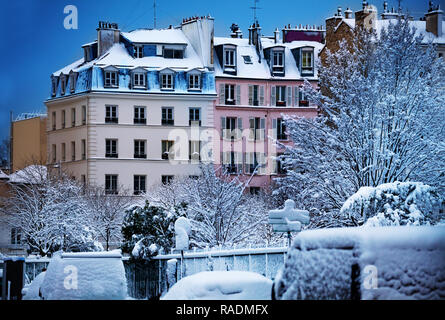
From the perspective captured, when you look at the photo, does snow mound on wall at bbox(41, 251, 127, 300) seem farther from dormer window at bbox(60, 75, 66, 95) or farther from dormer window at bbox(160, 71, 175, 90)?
dormer window at bbox(160, 71, 175, 90)

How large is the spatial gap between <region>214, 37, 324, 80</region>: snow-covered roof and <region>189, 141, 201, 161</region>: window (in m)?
4.87

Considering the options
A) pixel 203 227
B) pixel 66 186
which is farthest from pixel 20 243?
pixel 203 227

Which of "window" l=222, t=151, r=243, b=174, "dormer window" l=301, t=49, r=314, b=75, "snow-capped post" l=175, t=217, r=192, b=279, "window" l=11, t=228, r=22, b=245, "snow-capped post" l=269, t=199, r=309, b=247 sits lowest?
"window" l=11, t=228, r=22, b=245

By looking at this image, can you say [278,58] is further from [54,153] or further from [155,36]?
[54,153]

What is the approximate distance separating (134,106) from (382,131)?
20099 mm

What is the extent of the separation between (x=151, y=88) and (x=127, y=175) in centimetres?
528

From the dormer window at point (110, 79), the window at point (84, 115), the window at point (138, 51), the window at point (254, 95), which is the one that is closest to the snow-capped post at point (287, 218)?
the window at point (84, 115)

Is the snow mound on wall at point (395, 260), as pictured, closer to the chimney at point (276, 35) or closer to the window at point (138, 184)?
the window at point (138, 184)

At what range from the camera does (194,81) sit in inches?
1975

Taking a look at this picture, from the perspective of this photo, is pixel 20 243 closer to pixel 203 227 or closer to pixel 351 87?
pixel 203 227

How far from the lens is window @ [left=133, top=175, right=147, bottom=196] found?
149ft

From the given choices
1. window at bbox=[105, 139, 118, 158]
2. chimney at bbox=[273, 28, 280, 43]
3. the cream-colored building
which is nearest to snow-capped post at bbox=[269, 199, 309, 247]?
the cream-colored building

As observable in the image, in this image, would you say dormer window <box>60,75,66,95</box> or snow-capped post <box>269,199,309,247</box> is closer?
snow-capped post <box>269,199,309,247</box>

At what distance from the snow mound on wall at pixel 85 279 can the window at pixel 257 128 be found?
1408 inches
